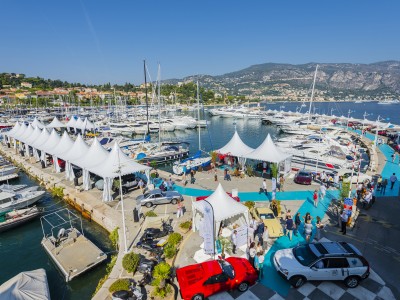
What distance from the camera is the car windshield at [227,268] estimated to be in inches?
405

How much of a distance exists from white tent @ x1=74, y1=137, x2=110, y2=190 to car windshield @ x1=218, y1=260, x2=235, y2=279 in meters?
15.8

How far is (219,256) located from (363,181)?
17217mm

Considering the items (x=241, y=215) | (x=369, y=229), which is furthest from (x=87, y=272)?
(x=369, y=229)

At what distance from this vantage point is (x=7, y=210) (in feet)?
66.9

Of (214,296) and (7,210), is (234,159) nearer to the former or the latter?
(214,296)

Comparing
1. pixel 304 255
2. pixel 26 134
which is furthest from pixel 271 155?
pixel 26 134

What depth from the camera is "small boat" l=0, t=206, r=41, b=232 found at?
19266mm

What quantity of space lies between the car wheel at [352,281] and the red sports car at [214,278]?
12.5 ft

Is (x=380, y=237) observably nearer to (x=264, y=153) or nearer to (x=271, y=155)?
(x=271, y=155)

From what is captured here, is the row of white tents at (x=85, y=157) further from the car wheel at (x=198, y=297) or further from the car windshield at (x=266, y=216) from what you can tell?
the car windshield at (x=266, y=216)

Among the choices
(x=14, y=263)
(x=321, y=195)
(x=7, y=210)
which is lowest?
(x=14, y=263)

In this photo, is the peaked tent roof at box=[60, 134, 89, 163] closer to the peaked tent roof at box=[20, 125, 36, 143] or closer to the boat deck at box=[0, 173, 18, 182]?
the boat deck at box=[0, 173, 18, 182]

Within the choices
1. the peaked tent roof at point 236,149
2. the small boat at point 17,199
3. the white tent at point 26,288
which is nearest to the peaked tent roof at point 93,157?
the small boat at point 17,199

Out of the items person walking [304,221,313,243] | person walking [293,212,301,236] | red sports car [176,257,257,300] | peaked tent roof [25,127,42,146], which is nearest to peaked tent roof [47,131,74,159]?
peaked tent roof [25,127,42,146]
